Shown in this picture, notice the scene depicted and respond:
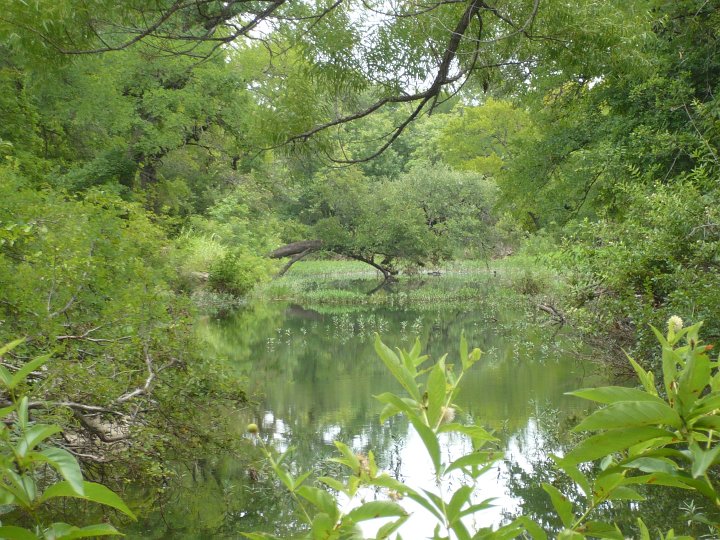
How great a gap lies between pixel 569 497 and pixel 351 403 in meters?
4.13

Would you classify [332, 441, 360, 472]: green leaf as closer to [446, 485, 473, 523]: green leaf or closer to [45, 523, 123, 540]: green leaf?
[446, 485, 473, 523]: green leaf

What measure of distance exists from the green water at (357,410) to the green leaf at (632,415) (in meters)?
1.55

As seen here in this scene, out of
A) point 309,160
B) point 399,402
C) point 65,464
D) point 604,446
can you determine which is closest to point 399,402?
A: point 399,402

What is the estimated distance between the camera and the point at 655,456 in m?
0.65

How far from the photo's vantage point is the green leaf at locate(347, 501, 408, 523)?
0.72 metres

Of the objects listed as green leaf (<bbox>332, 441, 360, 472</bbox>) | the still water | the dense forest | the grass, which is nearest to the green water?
the still water

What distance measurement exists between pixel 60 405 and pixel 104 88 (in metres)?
9.42

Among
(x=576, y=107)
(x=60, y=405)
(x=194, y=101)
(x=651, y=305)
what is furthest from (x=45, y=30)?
(x=194, y=101)

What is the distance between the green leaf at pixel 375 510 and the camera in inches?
28.5

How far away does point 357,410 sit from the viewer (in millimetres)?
8922

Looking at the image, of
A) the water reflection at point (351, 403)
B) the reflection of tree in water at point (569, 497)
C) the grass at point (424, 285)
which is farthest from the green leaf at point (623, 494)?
the grass at point (424, 285)

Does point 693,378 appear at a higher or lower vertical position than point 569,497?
higher

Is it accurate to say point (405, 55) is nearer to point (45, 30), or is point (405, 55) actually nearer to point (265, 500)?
point (45, 30)

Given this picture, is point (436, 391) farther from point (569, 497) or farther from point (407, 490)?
point (569, 497)
